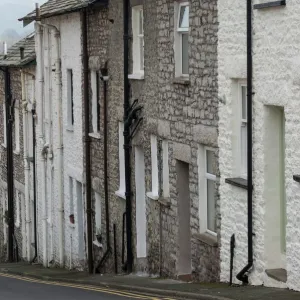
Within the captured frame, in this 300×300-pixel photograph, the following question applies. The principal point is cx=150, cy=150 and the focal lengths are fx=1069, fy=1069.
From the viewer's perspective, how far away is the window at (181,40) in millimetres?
18531

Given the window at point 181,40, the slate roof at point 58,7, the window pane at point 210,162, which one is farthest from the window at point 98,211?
the window pane at point 210,162

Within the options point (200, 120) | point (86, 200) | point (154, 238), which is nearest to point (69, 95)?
point (86, 200)

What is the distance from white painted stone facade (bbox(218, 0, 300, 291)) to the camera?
1411cm

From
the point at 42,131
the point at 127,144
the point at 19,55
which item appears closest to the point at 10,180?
the point at 19,55

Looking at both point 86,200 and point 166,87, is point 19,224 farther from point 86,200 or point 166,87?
point 166,87

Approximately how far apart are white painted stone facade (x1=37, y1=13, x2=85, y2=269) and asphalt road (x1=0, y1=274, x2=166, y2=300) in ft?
22.1

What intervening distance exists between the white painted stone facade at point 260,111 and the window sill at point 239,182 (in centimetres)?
12

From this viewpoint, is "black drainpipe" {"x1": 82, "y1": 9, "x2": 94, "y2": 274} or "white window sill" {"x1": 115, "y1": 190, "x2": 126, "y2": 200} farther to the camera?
"black drainpipe" {"x1": 82, "y1": 9, "x2": 94, "y2": 274}

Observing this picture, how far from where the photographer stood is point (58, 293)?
17.6m

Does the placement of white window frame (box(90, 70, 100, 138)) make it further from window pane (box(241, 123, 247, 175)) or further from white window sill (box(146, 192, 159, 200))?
window pane (box(241, 123, 247, 175))

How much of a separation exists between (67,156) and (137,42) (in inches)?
292

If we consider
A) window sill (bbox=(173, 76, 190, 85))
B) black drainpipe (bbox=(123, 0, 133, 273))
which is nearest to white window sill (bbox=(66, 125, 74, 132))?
black drainpipe (bbox=(123, 0, 133, 273))

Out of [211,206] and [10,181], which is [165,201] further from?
[10,181]

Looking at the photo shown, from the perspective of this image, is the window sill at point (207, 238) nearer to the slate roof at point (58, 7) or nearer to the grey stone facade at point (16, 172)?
the slate roof at point (58, 7)
